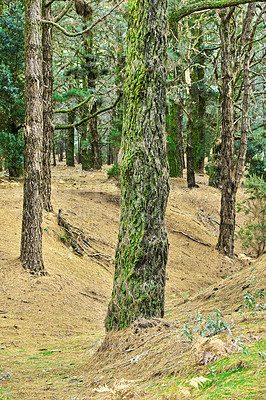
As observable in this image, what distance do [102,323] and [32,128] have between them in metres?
4.08

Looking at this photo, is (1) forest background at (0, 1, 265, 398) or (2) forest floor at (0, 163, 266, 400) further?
(1) forest background at (0, 1, 265, 398)

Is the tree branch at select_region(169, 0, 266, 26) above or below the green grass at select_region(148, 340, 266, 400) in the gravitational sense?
above

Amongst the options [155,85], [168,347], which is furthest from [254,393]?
[155,85]

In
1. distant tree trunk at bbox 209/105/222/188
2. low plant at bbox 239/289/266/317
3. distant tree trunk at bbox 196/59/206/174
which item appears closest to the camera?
low plant at bbox 239/289/266/317

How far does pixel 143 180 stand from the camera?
4.32 meters

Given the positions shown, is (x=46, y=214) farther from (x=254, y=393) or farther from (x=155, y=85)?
(x=254, y=393)

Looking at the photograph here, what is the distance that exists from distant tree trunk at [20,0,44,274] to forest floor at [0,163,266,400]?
0.95 metres

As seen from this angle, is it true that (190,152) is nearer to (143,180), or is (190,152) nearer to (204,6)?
(204,6)

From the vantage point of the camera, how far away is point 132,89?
177 inches

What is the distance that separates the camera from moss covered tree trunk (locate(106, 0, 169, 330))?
13.9 feet

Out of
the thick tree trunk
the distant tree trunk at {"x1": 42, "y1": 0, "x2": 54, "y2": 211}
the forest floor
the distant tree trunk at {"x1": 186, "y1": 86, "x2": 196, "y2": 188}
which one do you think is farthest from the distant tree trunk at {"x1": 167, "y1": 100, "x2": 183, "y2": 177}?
the distant tree trunk at {"x1": 42, "y1": 0, "x2": 54, "y2": 211}

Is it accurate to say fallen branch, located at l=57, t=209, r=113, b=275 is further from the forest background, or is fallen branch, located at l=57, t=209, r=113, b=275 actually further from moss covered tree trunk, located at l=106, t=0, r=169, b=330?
moss covered tree trunk, located at l=106, t=0, r=169, b=330

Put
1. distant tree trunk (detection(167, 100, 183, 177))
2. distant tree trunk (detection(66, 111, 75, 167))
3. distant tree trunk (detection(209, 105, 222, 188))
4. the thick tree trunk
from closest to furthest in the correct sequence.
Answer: the thick tree trunk → distant tree trunk (detection(209, 105, 222, 188)) → distant tree trunk (detection(167, 100, 183, 177)) → distant tree trunk (detection(66, 111, 75, 167))

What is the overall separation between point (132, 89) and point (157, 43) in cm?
63
